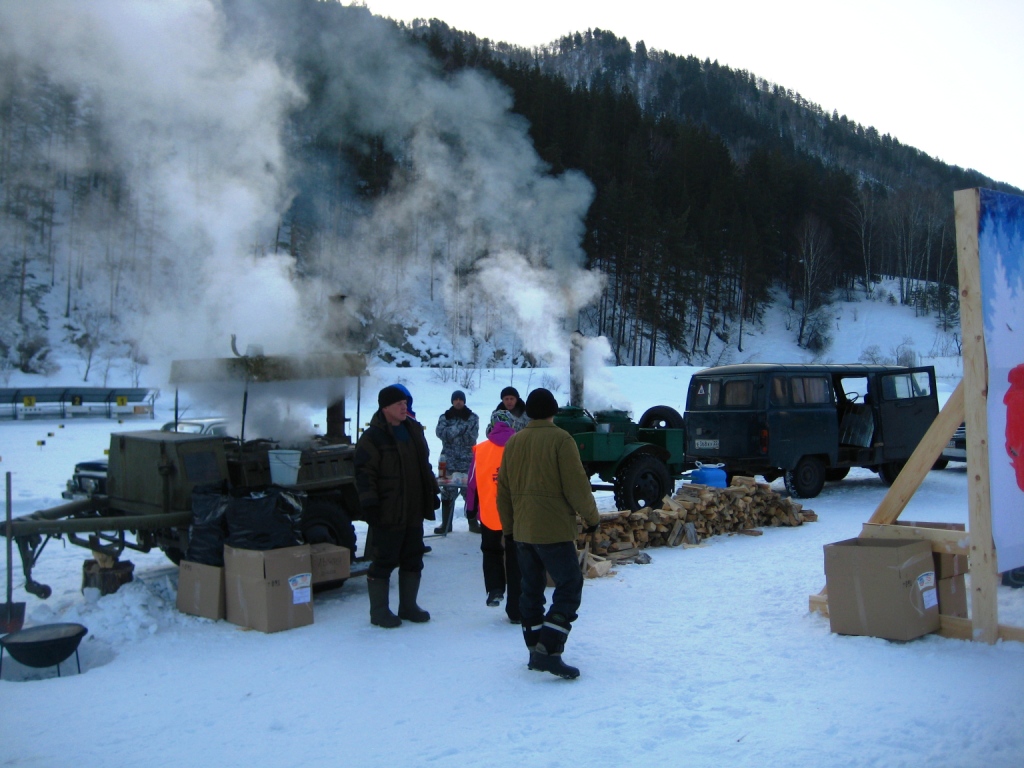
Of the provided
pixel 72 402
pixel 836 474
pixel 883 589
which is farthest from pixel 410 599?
pixel 72 402

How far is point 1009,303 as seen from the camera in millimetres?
4957

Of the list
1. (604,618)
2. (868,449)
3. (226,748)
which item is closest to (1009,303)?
(604,618)

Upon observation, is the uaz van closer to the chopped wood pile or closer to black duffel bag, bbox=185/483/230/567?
the chopped wood pile

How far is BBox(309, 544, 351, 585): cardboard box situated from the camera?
6.20 metres

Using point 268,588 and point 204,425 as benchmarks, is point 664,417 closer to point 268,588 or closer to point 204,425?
point 204,425

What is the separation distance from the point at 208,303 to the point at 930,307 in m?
52.3

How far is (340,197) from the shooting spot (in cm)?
2084

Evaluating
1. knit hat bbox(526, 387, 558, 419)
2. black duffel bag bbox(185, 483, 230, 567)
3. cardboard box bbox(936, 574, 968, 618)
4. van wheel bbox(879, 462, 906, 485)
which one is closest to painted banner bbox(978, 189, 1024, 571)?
cardboard box bbox(936, 574, 968, 618)

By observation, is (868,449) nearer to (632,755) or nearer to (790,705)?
(790,705)

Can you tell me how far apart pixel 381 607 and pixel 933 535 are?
3745 mm

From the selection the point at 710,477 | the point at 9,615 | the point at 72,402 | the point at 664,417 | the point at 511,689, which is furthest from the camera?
the point at 72,402

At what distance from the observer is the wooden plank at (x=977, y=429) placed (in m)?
4.73

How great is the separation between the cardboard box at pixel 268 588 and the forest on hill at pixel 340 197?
3.67m

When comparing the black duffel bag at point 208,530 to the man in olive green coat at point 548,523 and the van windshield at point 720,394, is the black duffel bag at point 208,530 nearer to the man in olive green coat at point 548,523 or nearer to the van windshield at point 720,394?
the man in olive green coat at point 548,523
